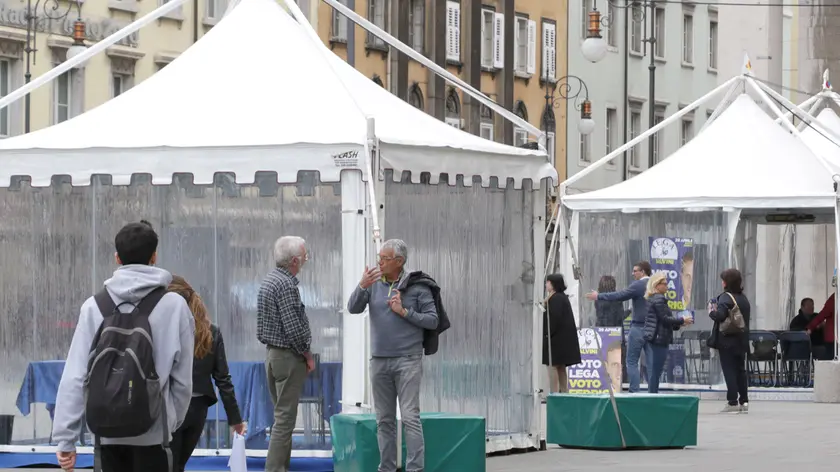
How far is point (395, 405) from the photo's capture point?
576 inches

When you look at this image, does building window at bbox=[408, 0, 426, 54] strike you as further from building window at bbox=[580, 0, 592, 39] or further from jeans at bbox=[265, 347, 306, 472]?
jeans at bbox=[265, 347, 306, 472]

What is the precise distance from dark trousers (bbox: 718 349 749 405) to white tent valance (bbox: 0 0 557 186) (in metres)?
6.62

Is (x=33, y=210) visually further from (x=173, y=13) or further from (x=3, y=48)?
(x=173, y=13)

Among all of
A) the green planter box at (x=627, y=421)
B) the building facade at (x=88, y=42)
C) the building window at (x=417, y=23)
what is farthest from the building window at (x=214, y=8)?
the green planter box at (x=627, y=421)

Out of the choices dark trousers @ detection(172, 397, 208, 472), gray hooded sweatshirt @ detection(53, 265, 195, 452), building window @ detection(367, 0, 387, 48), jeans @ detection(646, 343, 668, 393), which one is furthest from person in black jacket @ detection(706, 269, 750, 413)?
building window @ detection(367, 0, 387, 48)

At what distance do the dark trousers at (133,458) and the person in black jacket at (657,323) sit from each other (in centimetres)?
1637

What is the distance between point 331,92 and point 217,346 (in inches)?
225

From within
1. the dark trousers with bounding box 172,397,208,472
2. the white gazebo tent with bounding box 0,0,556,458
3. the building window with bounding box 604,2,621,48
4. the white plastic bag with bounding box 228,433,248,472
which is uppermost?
the building window with bounding box 604,2,621,48

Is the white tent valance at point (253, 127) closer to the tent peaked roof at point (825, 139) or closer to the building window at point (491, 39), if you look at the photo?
the tent peaked roof at point (825, 139)

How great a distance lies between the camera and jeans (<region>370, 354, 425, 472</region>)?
14438 millimetres

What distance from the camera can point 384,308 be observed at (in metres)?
14.5

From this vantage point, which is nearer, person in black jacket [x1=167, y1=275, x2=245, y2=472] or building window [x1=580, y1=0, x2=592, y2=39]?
person in black jacket [x1=167, y1=275, x2=245, y2=472]

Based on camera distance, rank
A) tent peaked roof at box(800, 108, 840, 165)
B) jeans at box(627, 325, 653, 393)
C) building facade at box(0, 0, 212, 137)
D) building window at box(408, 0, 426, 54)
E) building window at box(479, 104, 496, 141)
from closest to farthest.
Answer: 1. jeans at box(627, 325, 653, 393)
2. tent peaked roof at box(800, 108, 840, 165)
3. building facade at box(0, 0, 212, 137)
4. building window at box(408, 0, 426, 54)
5. building window at box(479, 104, 496, 141)

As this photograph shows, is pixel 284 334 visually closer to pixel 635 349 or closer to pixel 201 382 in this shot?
pixel 201 382
